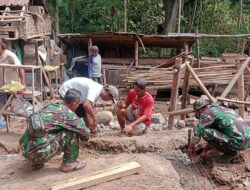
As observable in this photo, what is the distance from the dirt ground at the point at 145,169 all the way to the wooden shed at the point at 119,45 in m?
8.88

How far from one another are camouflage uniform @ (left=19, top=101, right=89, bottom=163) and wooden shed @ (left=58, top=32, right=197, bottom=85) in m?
10.1

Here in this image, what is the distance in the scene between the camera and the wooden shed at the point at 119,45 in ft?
49.7

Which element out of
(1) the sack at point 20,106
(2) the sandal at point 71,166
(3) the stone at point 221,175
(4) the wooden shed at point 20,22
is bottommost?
(3) the stone at point 221,175

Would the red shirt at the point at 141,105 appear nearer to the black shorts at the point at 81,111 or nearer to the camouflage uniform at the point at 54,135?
the black shorts at the point at 81,111

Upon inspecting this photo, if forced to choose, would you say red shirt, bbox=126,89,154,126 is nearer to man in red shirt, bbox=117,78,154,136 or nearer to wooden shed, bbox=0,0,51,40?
man in red shirt, bbox=117,78,154,136

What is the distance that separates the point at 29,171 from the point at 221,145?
271 cm

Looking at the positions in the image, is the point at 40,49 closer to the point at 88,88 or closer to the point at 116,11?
the point at 116,11

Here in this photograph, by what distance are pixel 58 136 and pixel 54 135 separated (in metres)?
0.05

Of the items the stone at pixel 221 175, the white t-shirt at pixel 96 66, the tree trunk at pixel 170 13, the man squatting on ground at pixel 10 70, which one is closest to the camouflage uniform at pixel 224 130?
the stone at pixel 221 175

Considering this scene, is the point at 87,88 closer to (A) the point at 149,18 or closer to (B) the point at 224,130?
(B) the point at 224,130

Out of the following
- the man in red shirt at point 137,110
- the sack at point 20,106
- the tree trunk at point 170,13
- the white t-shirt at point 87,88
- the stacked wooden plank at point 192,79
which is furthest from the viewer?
the tree trunk at point 170,13

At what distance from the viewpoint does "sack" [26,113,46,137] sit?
15.8 ft

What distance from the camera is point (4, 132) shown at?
7996mm

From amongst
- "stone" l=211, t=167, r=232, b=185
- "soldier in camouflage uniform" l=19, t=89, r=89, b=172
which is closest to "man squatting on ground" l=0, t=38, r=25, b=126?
"soldier in camouflage uniform" l=19, t=89, r=89, b=172
